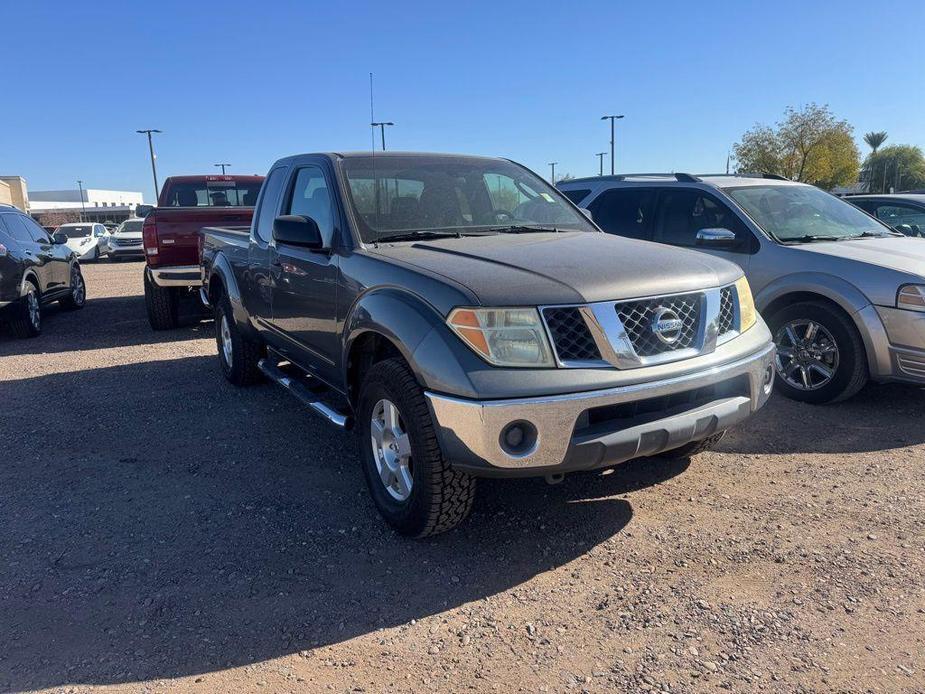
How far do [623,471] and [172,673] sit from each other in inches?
104

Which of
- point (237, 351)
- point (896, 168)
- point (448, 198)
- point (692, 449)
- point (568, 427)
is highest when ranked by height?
point (896, 168)

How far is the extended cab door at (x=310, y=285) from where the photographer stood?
4.05 metres

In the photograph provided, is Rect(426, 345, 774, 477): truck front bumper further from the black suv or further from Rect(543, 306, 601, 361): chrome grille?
the black suv

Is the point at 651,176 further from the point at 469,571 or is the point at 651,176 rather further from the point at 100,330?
the point at 100,330

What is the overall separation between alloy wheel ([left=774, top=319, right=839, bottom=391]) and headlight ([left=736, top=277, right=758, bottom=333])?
1.86 meters

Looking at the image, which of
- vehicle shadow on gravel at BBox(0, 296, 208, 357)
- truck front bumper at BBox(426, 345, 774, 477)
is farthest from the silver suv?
vehicle shadow on gravel at BBox(0, 296, 208, 357)

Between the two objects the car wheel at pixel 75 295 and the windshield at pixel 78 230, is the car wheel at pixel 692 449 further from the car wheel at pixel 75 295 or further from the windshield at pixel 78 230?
the windshield at pixel 78 230

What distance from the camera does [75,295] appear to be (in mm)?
11766

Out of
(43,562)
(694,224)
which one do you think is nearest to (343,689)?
(43,562)

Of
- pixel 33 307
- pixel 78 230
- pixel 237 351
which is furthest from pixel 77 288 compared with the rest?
pixel 78 230

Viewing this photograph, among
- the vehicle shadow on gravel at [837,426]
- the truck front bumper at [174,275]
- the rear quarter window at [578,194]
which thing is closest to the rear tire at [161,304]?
the truck front bumper at [174,275]

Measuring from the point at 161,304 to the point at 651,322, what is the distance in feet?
25.7

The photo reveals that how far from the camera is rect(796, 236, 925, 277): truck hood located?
4.98 meters

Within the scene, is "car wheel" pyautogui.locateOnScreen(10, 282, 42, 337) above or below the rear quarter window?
below
